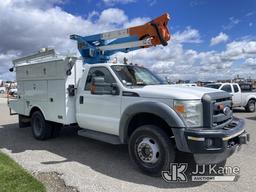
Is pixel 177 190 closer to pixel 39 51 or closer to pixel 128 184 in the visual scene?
pixel 128 184

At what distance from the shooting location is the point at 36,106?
26.7 feet

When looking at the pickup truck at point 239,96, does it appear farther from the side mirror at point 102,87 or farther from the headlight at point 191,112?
the headlight at point 191,112

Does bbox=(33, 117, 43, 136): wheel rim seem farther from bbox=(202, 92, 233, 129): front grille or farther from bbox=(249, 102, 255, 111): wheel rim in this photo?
bbox=(249, 102, 255, 111): wheel rim

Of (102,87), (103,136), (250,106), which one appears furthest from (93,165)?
(250,106)

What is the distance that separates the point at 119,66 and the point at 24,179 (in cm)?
298

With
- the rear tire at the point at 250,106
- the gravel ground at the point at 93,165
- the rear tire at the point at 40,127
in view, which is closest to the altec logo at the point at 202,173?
the gravel ground at the point at 93,165

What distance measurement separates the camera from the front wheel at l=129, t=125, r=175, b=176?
191 inches

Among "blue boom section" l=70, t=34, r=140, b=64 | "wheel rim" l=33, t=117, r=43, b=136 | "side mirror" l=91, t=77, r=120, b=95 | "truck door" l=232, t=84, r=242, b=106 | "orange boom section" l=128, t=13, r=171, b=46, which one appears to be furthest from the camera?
"truck door" l=232, t=84, r=242, b=106

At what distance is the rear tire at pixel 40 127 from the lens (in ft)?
26.0

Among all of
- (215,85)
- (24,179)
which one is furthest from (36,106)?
(215,85)

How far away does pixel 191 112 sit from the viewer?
4629 mm

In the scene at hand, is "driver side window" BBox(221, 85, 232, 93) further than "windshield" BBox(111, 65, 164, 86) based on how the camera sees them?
Yes

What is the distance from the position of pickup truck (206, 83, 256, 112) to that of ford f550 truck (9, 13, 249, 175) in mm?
9704

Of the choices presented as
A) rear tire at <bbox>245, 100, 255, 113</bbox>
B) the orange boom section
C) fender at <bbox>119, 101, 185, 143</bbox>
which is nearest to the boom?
the orange boom section
